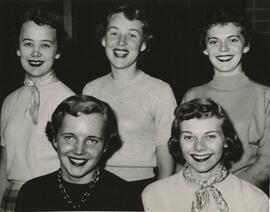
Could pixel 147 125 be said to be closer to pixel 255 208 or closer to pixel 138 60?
pixel 138 60

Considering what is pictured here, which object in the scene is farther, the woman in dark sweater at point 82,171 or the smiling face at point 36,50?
the smiling face at point 36,50

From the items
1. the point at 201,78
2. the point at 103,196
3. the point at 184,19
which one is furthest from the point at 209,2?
the point at 103,196

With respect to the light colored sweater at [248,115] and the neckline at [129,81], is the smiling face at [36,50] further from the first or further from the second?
the light colored sweater at [248,115]

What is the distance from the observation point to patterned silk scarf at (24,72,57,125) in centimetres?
91

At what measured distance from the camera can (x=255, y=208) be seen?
2.62 ft

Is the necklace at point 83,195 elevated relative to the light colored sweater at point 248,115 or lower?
lower

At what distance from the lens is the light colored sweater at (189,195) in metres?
0.80

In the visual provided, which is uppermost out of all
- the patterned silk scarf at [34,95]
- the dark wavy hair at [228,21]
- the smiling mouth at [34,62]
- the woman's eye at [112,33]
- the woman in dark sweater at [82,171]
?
the dark wavy hair at [228,21]

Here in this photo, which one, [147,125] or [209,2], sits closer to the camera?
[147,125]

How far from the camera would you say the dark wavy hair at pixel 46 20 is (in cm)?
93

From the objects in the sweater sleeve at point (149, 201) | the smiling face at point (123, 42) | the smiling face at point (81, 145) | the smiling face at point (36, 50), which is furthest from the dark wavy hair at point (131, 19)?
the sweater sleeve at point (149, 201)

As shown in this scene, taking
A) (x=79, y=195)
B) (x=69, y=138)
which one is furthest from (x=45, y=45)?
(x=79, y=195)

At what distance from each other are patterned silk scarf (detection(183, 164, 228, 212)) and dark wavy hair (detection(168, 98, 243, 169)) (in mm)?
37

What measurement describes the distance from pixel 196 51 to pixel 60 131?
403 millimetres
